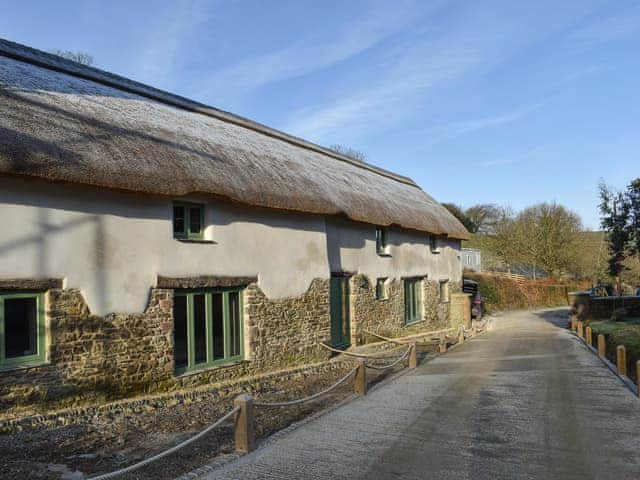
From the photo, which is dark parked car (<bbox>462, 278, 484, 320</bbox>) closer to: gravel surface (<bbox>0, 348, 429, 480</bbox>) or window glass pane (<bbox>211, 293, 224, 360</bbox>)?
window glass pane (<bbox>211, 293, 224, 360</bbox>)

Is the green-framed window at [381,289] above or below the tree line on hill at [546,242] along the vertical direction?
below

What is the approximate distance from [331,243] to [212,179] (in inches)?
212

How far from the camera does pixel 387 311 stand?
17.4m

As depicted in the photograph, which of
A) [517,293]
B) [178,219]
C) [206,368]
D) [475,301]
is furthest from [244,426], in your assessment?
[517,293]

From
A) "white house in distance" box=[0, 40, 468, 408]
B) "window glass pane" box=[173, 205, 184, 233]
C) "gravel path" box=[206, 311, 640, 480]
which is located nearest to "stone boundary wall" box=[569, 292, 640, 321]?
"white house in distance" box=[0, 40, 468, 408]

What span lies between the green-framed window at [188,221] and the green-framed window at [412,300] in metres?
10.1

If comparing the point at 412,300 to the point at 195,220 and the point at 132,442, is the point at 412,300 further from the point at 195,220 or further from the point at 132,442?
the point at 132,442

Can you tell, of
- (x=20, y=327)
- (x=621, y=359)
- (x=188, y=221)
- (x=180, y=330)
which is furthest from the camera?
(x=621, y=359)

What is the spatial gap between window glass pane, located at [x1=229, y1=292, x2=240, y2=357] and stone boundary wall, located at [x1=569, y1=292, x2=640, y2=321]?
17371mm

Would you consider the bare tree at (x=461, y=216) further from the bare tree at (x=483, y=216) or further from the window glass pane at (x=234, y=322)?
the window glass pane at (x=234, y=322)

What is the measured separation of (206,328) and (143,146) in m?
3.45

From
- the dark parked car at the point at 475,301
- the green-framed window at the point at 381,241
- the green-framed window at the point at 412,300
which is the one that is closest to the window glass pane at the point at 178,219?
the green-framed window at the point at 381,241

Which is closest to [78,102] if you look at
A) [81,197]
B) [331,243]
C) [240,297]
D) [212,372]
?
[81,197]

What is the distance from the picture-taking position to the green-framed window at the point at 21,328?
7.51 metres
